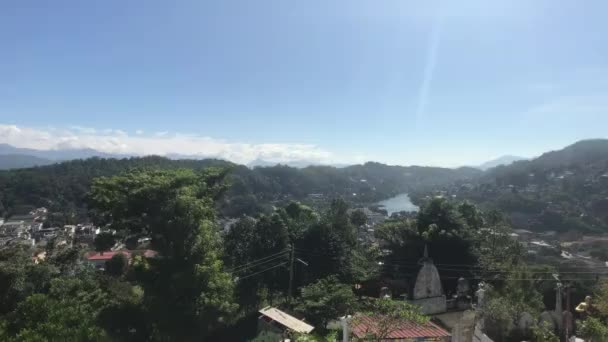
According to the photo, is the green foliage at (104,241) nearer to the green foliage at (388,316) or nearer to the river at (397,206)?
the green foliage at (388,316)

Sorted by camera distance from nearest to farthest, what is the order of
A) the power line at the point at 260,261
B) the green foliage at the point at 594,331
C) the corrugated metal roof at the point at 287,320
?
the green foliage at the point at 594,331 → the corrugated metal roof at the point at 287,320 → the power line at the point at 260,261

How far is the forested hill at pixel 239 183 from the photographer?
58812 millimetres

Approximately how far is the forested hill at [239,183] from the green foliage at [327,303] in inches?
199

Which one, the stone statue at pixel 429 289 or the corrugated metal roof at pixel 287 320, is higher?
the stone statue at pixel 429 289

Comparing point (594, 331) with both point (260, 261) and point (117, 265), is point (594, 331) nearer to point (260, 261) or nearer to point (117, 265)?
point (260, 261)

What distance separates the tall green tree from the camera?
400 inches

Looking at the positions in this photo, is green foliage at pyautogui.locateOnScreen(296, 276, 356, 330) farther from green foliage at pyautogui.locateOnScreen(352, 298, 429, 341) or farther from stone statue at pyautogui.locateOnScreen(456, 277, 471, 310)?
stone statue at pyautogui.locateOnScreen(456, 277, 471, 310)

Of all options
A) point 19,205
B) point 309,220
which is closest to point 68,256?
point 309,220

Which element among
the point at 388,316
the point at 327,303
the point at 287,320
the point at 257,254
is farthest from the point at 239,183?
the point at 388,316

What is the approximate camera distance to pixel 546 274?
46.2ft

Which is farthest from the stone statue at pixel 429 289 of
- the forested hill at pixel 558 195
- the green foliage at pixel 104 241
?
the forested hill at pixel 558 195

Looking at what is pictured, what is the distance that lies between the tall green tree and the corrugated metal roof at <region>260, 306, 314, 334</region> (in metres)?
1.58

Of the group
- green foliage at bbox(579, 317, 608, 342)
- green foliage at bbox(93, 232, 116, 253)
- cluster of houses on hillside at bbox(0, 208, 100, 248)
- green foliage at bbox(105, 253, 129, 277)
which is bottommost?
cluster of houses on hillside at bbox(0, 208, 100, 248)

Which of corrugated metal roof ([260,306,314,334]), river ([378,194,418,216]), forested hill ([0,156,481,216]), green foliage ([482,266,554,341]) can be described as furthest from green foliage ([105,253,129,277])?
river ([378,194,418,216])
